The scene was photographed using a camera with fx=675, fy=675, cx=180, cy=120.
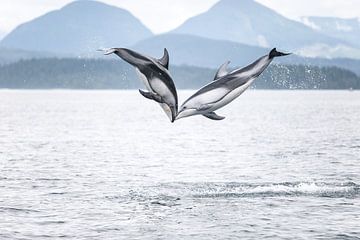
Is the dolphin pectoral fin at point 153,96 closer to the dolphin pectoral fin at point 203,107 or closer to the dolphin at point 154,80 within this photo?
the dolphin at point 154,80

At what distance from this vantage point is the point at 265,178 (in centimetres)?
6738

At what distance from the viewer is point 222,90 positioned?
45.1ft

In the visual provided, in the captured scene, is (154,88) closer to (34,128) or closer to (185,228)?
(185,228)

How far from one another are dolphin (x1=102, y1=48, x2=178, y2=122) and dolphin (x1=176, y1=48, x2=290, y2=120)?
0.46 metres

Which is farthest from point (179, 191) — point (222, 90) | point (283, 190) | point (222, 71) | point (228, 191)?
point (222, 90)

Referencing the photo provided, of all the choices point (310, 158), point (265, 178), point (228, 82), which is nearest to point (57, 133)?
point (310, 158)

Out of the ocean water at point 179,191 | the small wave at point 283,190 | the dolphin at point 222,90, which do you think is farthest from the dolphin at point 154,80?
the small wave at point 283,190

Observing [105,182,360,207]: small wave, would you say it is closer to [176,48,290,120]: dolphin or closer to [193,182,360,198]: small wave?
[193,182,360,198]: small wave

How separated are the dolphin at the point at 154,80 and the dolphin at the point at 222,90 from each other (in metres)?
0.46

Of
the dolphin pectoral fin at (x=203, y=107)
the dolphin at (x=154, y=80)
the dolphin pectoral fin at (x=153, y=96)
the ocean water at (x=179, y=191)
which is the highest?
the dolphin at (x=154, y=80)

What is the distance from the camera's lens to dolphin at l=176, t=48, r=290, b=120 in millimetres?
13570

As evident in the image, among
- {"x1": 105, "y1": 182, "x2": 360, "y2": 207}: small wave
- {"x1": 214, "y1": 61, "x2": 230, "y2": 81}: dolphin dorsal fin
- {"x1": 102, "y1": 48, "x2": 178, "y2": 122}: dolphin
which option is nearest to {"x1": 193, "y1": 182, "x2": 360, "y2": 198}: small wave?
{"x1": 105, "y1": 182, "x2": 360, "y2": 207}: small wave

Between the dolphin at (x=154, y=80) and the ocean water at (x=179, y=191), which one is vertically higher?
the dolphin at (x=154, y=80)

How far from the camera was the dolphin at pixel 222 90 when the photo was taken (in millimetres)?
13570
